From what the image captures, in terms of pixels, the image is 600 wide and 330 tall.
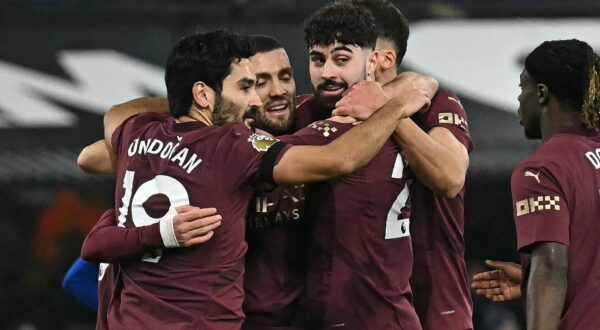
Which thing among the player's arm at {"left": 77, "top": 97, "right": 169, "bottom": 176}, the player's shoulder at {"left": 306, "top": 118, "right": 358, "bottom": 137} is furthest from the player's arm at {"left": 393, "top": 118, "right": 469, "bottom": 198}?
the player's arm at {"left": 77, "top": 97, "right": 169, "bottom": 176}

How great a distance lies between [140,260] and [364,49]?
4.25ft

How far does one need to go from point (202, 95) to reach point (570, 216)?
1530 mm

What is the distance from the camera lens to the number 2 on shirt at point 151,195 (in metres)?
4.61

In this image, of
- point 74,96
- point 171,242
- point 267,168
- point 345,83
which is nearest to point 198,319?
point 171,242

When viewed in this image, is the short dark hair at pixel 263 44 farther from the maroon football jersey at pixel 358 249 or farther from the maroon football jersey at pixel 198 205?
the maroon football jersey at pixel 198 205

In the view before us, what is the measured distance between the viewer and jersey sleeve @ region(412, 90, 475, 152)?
518cm

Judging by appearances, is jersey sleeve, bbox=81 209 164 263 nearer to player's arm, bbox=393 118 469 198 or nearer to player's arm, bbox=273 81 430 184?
player's arm, bbox=273 81 430 184

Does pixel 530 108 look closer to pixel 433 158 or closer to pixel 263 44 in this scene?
pixel 433 158

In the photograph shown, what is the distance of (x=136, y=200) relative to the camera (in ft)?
15.4

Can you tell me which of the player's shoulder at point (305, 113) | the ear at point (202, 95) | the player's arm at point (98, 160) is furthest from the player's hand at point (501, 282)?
the player's arm at point (98, 160)

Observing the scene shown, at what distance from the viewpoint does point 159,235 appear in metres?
4.53

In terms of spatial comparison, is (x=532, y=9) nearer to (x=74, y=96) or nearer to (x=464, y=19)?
(x=464, y=19)

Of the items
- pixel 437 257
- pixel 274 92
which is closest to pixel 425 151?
pixel 437 257

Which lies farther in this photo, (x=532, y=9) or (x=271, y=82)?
(x=532, y=9)
